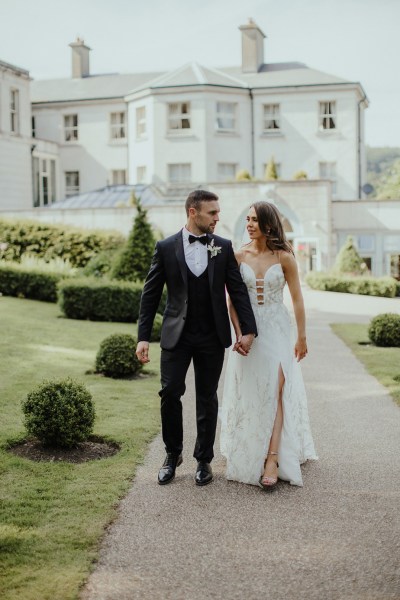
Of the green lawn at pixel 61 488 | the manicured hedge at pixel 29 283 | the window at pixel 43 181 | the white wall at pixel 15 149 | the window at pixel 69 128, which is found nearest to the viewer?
the green lawn at pixel 61 488

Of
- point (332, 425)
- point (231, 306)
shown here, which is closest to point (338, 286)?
point (332, 425)

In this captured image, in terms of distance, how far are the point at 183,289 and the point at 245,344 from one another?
0.63m

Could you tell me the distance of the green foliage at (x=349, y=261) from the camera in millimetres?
31703

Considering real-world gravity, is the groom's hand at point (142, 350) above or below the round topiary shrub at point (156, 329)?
above

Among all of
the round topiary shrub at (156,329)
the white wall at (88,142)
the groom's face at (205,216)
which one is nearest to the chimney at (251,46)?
the white wall at (88,142)

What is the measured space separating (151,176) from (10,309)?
23.3 metres

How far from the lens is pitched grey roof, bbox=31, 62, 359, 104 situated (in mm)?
41250

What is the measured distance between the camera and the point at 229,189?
34.9 m

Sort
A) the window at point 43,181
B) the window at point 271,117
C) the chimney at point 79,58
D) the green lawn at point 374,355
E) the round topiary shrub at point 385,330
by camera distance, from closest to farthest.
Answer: the green lawn at point 374,355 < the round topiary shrub at point 385,330 < the window at point 271,117 < the window at point 43,181 < the chimney at point 79,58

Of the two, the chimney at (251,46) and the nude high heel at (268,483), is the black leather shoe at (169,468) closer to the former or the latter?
the nude high heel at (268,483)

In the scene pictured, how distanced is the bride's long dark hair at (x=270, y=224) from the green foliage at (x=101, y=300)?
1235 cm

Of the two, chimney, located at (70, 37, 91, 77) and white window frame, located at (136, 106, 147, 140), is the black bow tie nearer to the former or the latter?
white window frame, located at (136, 106, 147, 140)

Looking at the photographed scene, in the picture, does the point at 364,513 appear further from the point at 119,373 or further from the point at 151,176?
the point at 151,176

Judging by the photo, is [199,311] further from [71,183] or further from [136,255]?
[71,183]
